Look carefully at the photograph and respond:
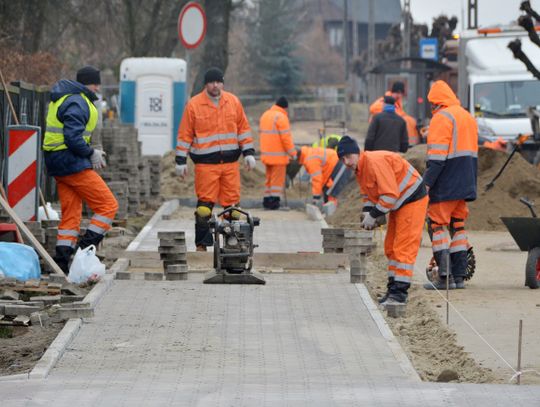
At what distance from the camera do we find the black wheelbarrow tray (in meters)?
14.0

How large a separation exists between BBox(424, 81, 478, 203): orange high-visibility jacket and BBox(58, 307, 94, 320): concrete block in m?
4.19

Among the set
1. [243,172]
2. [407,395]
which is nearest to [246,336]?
[407,395]

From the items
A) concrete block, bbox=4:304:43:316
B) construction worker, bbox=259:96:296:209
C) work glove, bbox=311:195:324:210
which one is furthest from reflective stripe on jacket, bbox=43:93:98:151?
work glove, bbox=311:195:324:210

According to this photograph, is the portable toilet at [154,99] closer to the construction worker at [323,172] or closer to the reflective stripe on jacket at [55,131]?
the construction worker at [323,172]

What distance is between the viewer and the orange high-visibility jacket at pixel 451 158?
14.0 meters

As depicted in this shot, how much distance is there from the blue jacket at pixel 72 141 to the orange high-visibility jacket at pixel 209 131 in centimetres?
203

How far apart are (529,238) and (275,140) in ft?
30.1

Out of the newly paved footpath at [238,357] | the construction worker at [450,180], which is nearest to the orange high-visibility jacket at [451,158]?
the construction worker at [450,180]

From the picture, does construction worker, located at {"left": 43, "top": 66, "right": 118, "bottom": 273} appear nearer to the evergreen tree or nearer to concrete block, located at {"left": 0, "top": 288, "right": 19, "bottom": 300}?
concrete block, located at {"left": 0, "top": 288, "right": 19, "bottom": 300}

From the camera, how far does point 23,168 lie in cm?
1517

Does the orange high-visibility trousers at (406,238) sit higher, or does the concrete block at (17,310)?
the orange high-visibility trousers at (406,238)

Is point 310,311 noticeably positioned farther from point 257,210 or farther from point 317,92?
point 317,92

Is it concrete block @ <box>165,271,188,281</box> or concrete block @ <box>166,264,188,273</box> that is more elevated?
concrete block @ <box>166,264,188,273</box>

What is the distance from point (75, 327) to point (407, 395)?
3039mm
